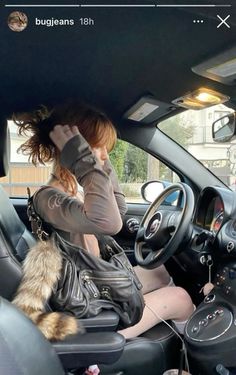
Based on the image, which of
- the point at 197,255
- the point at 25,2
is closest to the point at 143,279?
the point at 197,255

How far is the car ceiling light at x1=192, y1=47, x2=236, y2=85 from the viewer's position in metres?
1.11

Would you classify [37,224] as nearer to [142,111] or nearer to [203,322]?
[203,322]

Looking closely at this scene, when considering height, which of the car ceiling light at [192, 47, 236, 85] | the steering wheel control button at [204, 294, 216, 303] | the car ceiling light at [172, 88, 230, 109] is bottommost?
the steering wheel control button at [204, 294, 216, 303]

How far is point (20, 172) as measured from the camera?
5.25ft

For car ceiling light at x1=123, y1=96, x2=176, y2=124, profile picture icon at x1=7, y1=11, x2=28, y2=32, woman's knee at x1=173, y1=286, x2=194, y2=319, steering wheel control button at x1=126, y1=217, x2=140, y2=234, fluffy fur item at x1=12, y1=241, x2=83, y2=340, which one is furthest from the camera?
steering wheel control button at x1=126, y1=217, x2=140, y2=234

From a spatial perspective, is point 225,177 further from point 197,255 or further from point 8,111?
point 8,111

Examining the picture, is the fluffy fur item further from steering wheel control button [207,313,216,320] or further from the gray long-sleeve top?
steering wheel control button [207,313,216,320]

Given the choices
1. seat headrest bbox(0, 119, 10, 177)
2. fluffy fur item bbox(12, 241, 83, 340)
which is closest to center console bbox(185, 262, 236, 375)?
fluffy fur item bbox(12, 241, 83, 340)

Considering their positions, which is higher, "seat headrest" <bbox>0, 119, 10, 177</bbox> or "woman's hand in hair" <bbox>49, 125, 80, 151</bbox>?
"woman's hand in hair" <bbox>49, 125, 80, 151</bbox>

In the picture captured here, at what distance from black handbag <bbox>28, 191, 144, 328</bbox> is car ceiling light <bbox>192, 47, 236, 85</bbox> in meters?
0.55

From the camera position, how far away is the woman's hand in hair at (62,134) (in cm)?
121

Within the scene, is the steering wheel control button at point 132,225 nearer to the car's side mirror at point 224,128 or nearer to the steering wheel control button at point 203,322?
the car's side mirror at point 224,128

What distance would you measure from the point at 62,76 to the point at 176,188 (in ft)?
1.71

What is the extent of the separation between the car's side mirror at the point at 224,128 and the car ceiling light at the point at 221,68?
122mm
